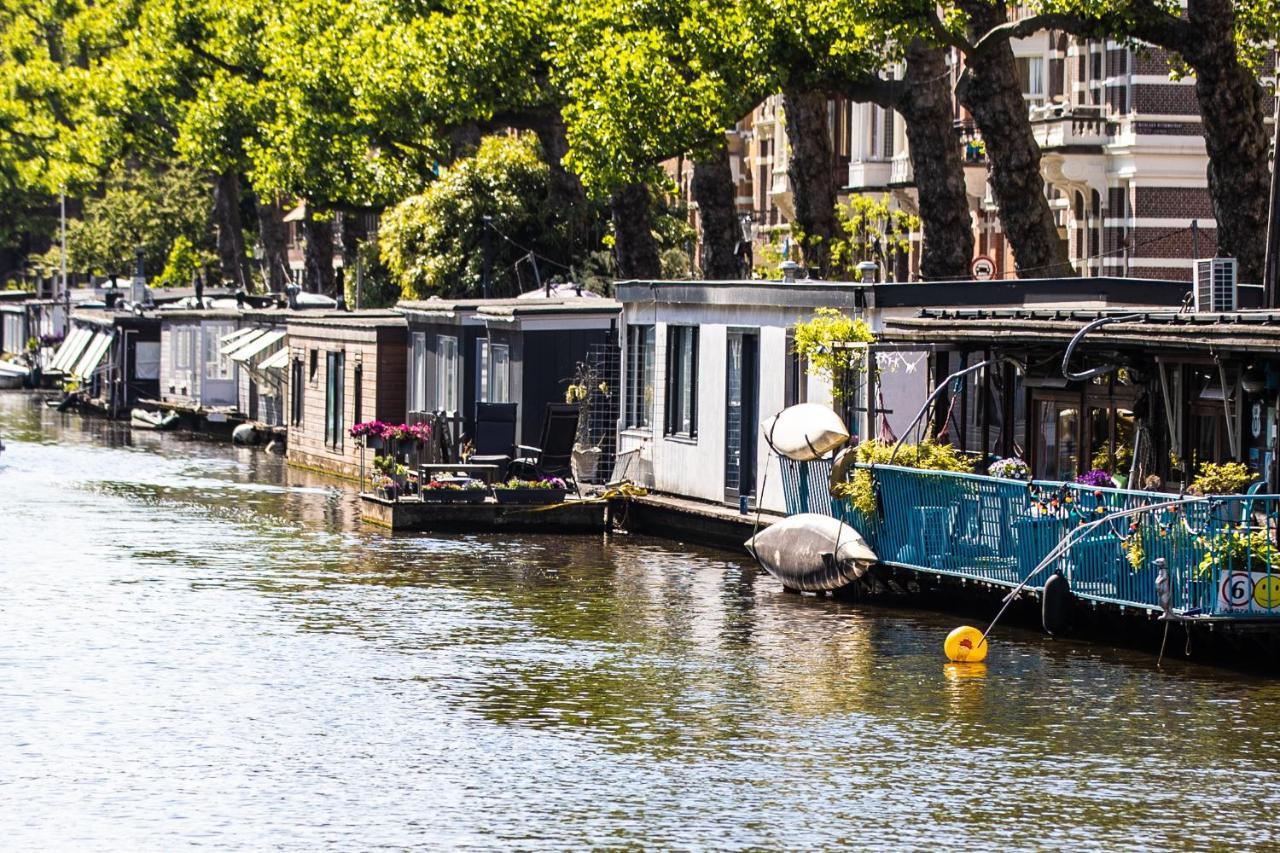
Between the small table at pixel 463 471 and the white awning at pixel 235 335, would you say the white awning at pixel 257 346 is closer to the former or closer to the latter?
the white awning at pixel 235 335

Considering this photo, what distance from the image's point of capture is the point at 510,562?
131 ft

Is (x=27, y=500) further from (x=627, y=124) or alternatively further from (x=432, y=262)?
(x=432, y=262)

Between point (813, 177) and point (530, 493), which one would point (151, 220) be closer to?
point (813, 177)

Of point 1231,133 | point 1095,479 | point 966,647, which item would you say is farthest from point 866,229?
point 966,647

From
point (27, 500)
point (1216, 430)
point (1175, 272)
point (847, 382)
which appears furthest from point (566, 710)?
point (1175, 272)

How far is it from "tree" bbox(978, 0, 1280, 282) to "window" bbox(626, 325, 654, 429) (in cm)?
945

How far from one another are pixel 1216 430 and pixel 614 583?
10.5 metres

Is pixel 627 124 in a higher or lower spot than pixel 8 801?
higher

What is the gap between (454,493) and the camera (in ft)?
146

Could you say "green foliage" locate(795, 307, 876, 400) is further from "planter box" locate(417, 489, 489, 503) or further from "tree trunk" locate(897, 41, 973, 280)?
"tree trunk" locate(897, 41, 973, 280)

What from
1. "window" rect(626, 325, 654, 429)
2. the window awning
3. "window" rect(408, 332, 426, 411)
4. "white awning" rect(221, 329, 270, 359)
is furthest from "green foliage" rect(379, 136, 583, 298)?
the window awning

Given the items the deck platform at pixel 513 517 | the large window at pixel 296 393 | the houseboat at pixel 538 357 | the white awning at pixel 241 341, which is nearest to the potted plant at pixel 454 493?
the deck platform at pixel 513 517

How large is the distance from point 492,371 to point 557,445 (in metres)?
3.76

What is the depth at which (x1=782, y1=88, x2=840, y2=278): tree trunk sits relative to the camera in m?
53.7
